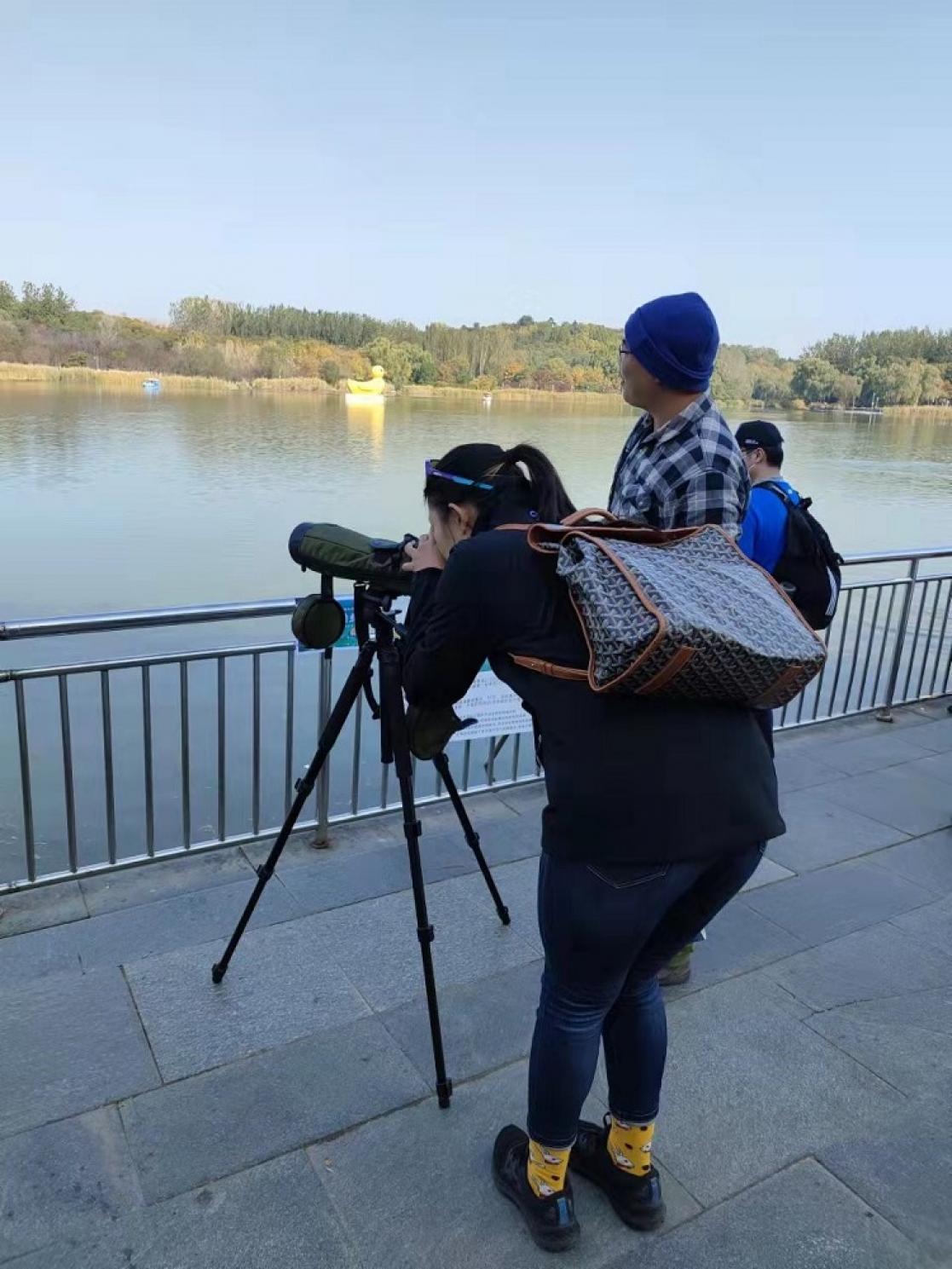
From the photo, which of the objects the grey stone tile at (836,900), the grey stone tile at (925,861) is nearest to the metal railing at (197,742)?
the grey stone tile at (925,861)

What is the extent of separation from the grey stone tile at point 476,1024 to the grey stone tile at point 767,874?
109 cm

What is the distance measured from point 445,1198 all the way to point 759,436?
2.62m

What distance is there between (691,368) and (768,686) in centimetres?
95

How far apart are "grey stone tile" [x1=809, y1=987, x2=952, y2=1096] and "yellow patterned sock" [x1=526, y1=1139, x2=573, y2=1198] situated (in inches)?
43.2

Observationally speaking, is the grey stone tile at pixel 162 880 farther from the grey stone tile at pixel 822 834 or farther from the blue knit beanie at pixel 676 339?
the blue knit beanie at pixel 676 339

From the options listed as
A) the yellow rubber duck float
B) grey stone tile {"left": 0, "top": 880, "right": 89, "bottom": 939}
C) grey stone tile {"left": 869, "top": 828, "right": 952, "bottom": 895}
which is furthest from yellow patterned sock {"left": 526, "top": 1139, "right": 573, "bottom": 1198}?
the yellow rubber duck float

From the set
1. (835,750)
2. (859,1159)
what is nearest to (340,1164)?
(859,1159)

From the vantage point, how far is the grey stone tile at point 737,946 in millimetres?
2824

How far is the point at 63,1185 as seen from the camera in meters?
1.90

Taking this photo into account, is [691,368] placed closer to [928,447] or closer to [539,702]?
[539,702]

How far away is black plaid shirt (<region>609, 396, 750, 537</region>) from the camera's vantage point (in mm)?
2104

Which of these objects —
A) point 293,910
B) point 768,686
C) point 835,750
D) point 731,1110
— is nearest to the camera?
point 768,686

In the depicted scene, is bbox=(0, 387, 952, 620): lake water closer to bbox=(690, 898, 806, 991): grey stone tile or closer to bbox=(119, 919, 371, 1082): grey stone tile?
bbox=(690, 898, 806, 991): grey stone tile

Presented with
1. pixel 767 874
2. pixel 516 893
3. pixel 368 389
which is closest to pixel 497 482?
pixel 516 893
